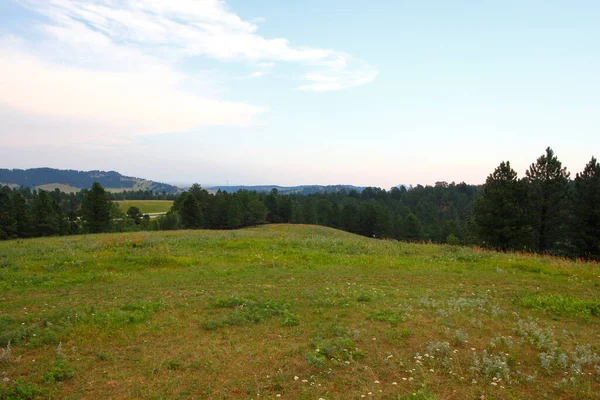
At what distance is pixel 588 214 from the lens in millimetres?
29094

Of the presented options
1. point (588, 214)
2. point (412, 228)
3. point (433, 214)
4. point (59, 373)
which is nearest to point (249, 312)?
point (59, 373)

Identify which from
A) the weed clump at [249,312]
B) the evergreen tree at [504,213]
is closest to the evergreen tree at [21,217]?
the weed clump at [249,312]

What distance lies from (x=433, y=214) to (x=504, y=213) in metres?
85.3

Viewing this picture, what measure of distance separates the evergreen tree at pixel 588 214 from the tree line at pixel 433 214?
69 millimetres

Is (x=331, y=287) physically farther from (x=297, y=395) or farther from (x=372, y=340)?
(x=297, y=395)

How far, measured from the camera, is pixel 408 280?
1280cm

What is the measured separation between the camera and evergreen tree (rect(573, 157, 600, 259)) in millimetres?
28609

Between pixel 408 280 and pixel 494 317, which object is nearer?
pixel 494 317

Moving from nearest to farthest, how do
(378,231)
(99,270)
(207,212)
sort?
1. (99,270)
2. (207,212)
3. (378,231)

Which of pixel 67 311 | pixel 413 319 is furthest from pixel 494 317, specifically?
pixel 67 311

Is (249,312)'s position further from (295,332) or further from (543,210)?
(543,210)

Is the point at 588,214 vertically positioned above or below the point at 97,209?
above

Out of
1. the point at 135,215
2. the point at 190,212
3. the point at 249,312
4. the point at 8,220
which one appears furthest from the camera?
the point at 135,215

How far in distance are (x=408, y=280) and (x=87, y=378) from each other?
422 inches
